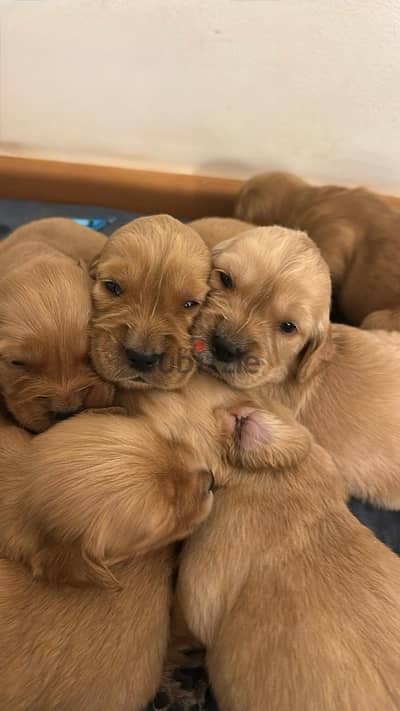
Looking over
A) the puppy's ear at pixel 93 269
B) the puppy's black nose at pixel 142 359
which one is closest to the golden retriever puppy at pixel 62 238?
the puppy's ear at pixel 93 269

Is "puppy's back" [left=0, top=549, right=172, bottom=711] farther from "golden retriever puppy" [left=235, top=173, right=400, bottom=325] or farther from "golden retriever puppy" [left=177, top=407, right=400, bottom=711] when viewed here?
"golden retriever puppy" [left=235, top=173, right=400, bottom=325]

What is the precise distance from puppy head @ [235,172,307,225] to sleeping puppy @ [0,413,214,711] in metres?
1.68

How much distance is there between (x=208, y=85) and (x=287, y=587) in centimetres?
228

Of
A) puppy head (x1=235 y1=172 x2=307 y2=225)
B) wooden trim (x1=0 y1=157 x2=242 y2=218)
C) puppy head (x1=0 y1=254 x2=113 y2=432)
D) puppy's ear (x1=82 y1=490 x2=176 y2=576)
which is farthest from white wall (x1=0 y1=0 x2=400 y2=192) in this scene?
puppy's ear (x1=82 y1=490 x2=176 y2=576)

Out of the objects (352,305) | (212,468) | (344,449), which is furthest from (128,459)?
(352,305)

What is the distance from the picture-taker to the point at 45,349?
173 cm

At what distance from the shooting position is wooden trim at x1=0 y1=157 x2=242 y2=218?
3.09 metres

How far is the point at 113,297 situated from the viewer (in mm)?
1851

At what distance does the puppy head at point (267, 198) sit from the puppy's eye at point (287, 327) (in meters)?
1.19

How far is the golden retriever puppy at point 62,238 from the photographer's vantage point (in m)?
2.36

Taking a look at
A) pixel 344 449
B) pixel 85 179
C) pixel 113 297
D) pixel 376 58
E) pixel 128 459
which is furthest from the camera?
pixel 85 179

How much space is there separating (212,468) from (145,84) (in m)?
1.96

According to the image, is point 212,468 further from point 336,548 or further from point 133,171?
point 133,171

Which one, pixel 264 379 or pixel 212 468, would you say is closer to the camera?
pixel 212 468
